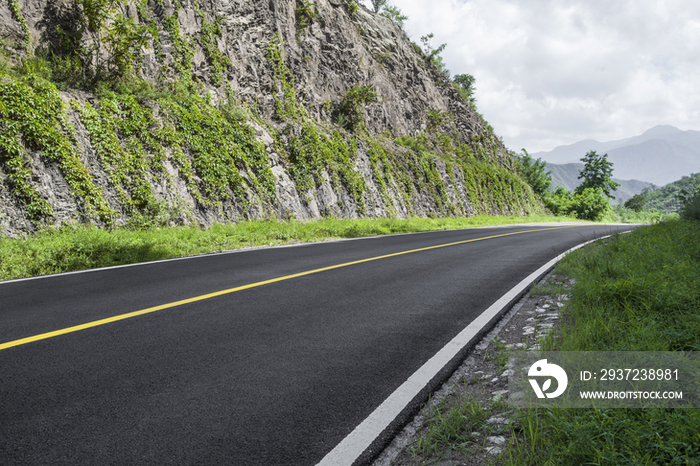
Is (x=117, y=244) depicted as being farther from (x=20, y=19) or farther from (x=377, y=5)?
(x=377, y=5)

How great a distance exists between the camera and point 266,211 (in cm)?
1513

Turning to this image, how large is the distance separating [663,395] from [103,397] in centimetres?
337

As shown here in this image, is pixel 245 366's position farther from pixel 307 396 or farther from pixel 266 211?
pixel 266 211

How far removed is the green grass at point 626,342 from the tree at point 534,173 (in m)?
50.9

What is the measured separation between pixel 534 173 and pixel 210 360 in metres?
56.7

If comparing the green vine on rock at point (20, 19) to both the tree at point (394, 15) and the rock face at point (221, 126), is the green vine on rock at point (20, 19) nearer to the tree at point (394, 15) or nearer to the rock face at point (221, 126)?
the rock face at point (221, 126)

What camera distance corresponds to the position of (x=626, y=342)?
295 cm

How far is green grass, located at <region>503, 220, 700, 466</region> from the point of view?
1.86 meters

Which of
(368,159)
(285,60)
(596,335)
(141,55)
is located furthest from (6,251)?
(368,159)

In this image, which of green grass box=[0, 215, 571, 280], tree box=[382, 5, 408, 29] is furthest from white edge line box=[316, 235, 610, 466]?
tree box=[382, 5, 408, 29]

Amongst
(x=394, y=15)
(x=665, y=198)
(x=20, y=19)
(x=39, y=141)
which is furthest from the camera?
(x=665, y=198)

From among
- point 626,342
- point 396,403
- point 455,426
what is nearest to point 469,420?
point 455,426

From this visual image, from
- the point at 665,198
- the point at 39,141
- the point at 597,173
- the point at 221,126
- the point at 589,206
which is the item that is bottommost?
the point at 589,206

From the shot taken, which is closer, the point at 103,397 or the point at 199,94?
the point at 103,397
